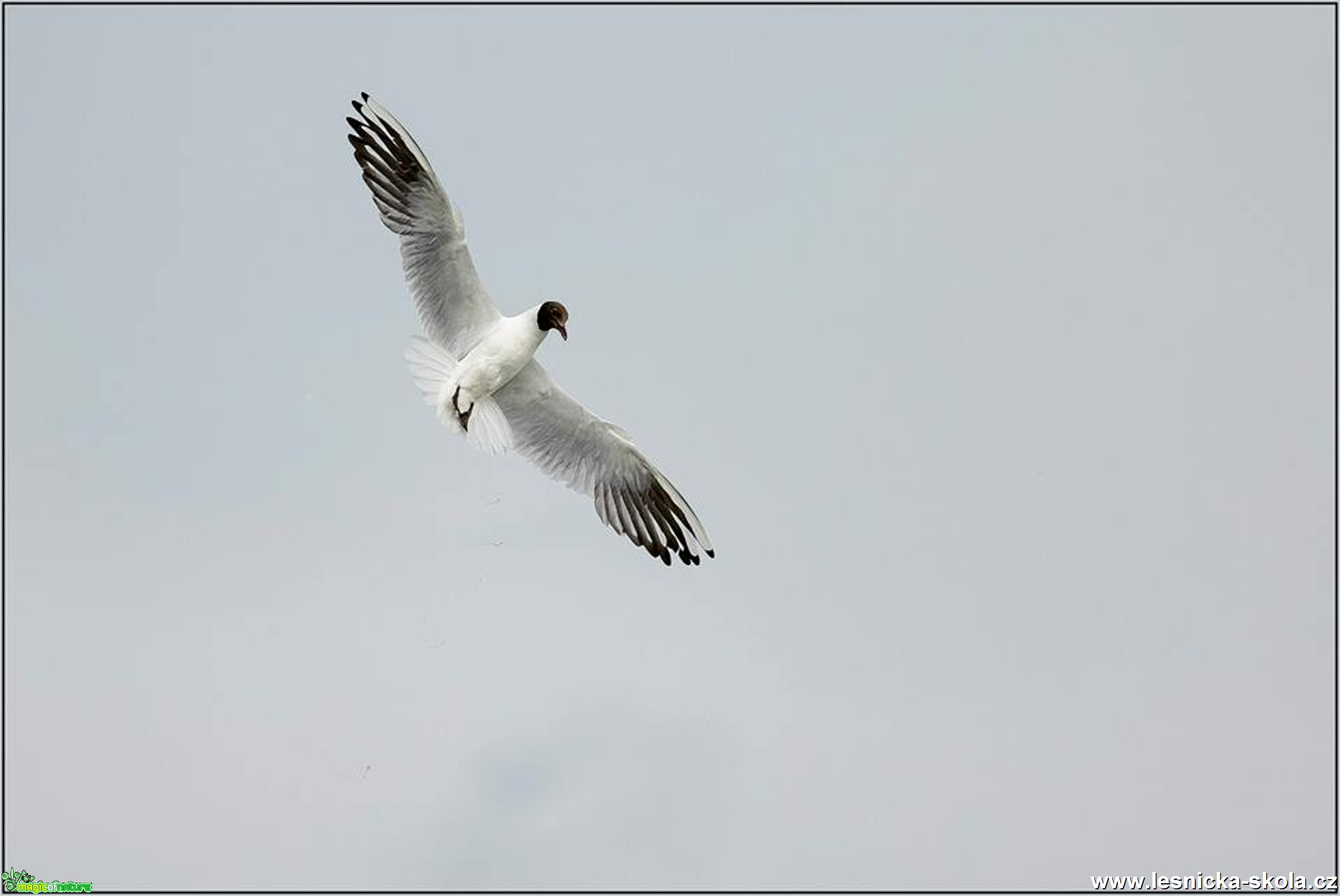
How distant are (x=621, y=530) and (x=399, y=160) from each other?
2.82 metres

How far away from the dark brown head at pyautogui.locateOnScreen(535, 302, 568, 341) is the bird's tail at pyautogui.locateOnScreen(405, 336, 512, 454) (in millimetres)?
630

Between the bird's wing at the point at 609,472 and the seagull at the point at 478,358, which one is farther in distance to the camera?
the bird's wing at the point at 609,472

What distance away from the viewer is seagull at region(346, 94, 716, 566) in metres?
14.8

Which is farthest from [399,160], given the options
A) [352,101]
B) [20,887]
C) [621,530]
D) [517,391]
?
[20,887]

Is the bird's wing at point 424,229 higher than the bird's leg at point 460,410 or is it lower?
higher

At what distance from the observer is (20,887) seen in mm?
15203

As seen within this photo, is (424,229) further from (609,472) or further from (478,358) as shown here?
(609,472)

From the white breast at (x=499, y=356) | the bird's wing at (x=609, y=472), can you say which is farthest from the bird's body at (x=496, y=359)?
the bird's wing at (x=609, y=472)

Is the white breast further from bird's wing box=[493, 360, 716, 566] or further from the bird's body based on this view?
bird's wing box=[493, 360, 716, 566]

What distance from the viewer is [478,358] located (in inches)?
588

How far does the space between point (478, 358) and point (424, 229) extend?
0.84 metres

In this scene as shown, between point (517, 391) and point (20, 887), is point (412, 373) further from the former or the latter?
point (20, 887)

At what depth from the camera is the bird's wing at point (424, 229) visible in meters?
14.7

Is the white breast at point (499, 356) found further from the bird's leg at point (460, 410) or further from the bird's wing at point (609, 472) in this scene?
the bird's wing at point (609, 472)
